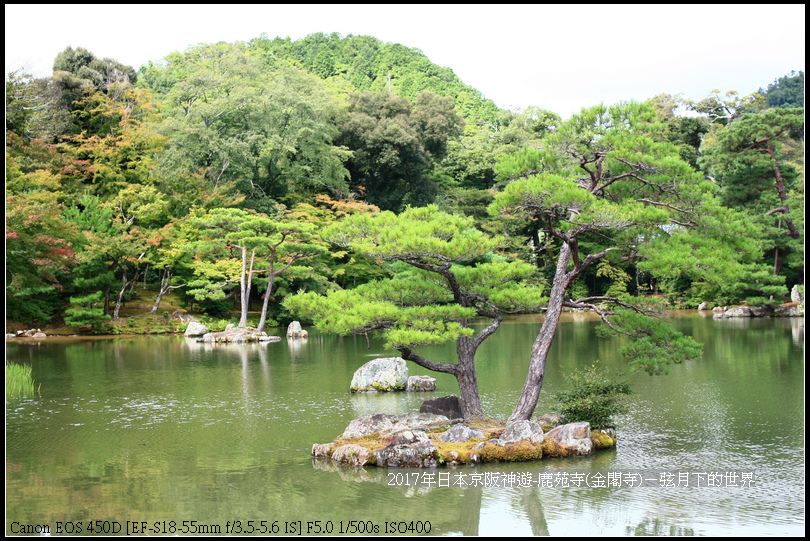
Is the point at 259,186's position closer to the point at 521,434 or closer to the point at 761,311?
the point at 761,311

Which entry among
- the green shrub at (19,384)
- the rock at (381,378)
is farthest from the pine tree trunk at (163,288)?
the rock at (381,378)

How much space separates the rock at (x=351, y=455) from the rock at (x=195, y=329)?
16395 mm

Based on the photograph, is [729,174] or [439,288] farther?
[729,174]

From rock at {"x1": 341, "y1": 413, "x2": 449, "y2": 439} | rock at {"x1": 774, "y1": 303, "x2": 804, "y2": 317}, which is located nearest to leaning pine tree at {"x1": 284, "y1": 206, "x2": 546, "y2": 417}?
A: rock at {"x1": 341, "y1": 413, "x2": 449, "y2": 439}

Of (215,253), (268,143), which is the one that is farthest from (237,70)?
(215,253)

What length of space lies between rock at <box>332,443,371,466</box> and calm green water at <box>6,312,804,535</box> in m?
0.24

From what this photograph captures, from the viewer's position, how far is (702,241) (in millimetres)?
7664

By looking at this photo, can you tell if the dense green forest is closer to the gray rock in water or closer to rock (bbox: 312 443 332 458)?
the gray rock in water

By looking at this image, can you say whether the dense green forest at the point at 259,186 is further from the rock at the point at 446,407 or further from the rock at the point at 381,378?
the rock at the point at 381,378

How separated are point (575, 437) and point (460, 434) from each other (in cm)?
131

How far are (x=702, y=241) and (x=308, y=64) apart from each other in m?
49.8

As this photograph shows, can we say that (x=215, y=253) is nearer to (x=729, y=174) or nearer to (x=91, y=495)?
(x=91, y=495)

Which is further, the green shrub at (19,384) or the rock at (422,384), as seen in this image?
the rock at (422,384)

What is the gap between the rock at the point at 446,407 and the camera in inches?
352
